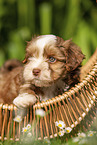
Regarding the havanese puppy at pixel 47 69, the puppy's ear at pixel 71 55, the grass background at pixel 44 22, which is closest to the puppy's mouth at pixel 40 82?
the havanese puppy at pixel 47 69

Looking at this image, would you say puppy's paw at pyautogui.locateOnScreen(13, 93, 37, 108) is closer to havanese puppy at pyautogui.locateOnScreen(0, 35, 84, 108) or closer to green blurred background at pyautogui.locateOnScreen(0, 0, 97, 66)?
havanese puppy at pyautogui.locateOnScreen(0, 35, 84, 108)

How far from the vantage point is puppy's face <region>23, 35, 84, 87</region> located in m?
2.22

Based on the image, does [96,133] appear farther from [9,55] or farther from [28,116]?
[9,55]

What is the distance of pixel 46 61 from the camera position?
2.34m

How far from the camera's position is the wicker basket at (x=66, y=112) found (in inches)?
84.0

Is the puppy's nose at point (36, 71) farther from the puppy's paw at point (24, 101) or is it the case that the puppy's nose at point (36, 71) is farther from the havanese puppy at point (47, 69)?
the puppy's paw at point (24, 101)

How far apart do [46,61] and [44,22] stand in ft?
8.91

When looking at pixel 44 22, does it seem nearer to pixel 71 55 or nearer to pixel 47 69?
pixel 71 55

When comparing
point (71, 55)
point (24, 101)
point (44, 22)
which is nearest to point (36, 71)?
point (24, 101)

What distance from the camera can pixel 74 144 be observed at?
189 cm

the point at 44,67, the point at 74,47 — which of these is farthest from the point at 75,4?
the point at 44,67

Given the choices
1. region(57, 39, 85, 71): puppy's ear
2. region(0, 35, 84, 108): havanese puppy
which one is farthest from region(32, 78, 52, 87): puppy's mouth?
region(57, 39, 85, 71): puppy's ear

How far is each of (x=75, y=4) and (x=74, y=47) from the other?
2.51 metres

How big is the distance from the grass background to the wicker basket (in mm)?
2569
